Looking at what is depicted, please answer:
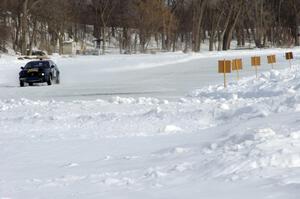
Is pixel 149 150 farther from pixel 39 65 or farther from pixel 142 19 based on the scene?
pixel 142 19

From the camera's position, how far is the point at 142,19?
98.6m

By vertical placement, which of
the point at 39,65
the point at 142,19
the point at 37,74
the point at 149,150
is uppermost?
the point at 142,19

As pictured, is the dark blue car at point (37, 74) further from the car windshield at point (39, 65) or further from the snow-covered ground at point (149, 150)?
the snow-covered ground at point (149, 150)

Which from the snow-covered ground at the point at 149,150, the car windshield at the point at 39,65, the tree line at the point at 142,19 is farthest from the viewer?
the tree line at the point at 142,19

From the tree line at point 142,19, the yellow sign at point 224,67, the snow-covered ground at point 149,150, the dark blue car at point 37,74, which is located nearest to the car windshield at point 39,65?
the dark blue car at point 37,74

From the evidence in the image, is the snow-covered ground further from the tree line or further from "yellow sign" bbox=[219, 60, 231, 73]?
the tree line

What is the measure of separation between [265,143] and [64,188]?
9.15ft

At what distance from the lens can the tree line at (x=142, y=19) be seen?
3337 inches

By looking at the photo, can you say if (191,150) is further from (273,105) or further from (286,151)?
(273,105)

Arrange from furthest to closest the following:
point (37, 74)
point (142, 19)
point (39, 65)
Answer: point (142, 19) → point (39, 65) → point (37, 74)

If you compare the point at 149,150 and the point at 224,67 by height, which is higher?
the point at 224,67

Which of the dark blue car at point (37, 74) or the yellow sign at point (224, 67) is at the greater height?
the yellow sign at point (224, 67)

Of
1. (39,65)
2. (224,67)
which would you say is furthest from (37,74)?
(224,67)

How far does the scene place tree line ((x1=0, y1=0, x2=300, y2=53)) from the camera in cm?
8475
